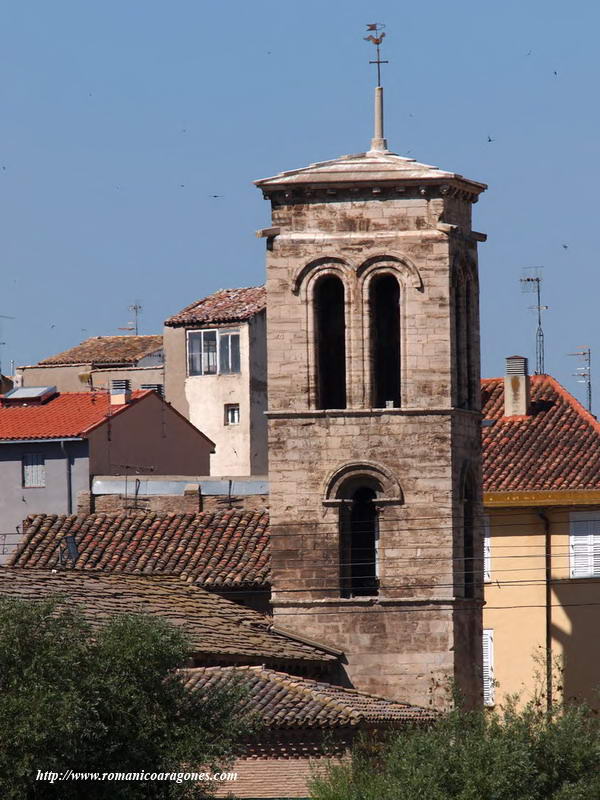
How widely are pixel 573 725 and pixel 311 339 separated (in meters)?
13.6

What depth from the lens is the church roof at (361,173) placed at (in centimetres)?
5028

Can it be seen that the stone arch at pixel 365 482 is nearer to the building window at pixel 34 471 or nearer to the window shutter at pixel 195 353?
the building window at pixel 34 471

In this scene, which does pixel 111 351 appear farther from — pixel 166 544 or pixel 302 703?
pixel 302 703

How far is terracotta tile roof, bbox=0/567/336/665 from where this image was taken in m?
46.1

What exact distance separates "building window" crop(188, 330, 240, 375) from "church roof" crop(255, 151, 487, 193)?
33652mm

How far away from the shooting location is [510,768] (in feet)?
123

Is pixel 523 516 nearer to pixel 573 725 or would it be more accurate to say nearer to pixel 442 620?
pixel 442 620

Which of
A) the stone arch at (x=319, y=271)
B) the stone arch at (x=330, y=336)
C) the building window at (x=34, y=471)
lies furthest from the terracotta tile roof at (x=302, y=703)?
the building window at (x=34, y=471)

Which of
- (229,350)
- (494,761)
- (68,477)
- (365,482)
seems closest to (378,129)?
(365,482)

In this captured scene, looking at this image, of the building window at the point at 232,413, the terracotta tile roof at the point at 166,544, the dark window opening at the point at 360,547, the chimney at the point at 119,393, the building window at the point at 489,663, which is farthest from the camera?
the building window at the point at 232,413

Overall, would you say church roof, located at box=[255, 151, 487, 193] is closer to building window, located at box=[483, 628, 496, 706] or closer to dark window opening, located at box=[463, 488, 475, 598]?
dark window opening, located at box=[463, 488, 475, 598]

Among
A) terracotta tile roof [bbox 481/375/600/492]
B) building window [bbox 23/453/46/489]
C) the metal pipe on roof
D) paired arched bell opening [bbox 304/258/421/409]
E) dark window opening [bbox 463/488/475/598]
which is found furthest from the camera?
building window [bbox 23/453/46/489]

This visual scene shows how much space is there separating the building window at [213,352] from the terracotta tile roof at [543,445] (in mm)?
20555

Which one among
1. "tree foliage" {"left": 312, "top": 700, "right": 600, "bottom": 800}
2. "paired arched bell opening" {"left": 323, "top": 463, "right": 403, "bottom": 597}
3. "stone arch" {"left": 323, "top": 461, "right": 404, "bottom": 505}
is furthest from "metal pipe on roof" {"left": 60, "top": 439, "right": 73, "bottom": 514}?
"tree foliage" {"left": 312, "top": 700, "right": 600, "bottom": 800}
